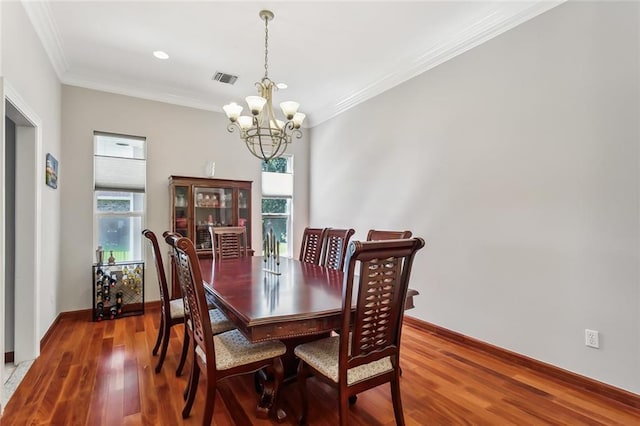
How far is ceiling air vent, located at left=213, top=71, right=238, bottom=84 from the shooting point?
3965 millimetres

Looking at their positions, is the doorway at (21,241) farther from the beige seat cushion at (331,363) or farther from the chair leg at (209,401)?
the beige seat cushion at (331,363)

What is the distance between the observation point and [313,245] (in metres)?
3.44

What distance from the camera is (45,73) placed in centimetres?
310

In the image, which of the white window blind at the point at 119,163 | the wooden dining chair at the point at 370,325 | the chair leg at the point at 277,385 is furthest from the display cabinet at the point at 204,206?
the wooden dining chair at the point at 370,325

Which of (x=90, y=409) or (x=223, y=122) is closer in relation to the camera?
(x=90, y=409)

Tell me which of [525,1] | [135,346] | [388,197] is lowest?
[135,346]

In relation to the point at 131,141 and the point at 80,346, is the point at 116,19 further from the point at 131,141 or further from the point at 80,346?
the point at 80,346

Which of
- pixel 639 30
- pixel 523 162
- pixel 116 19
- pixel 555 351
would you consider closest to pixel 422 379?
pixel 555 351

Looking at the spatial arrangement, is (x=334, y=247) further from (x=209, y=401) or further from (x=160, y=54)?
(x=160, y=54)

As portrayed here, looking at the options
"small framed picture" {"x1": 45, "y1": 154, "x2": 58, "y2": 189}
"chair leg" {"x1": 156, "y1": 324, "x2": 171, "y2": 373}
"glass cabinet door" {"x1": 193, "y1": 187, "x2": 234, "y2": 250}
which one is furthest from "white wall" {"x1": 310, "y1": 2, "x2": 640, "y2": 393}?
"small framed picture" {"x1": 45, "y1": 154, "x2": 58, "y2": 189}

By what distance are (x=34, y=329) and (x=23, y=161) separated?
141cm

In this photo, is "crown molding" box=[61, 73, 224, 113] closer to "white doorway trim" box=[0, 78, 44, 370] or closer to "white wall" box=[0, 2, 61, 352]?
"white wall" box=[0, 2, 61, 352]

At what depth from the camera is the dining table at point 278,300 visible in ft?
4.98

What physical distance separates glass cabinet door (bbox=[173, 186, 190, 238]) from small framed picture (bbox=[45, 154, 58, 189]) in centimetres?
124
